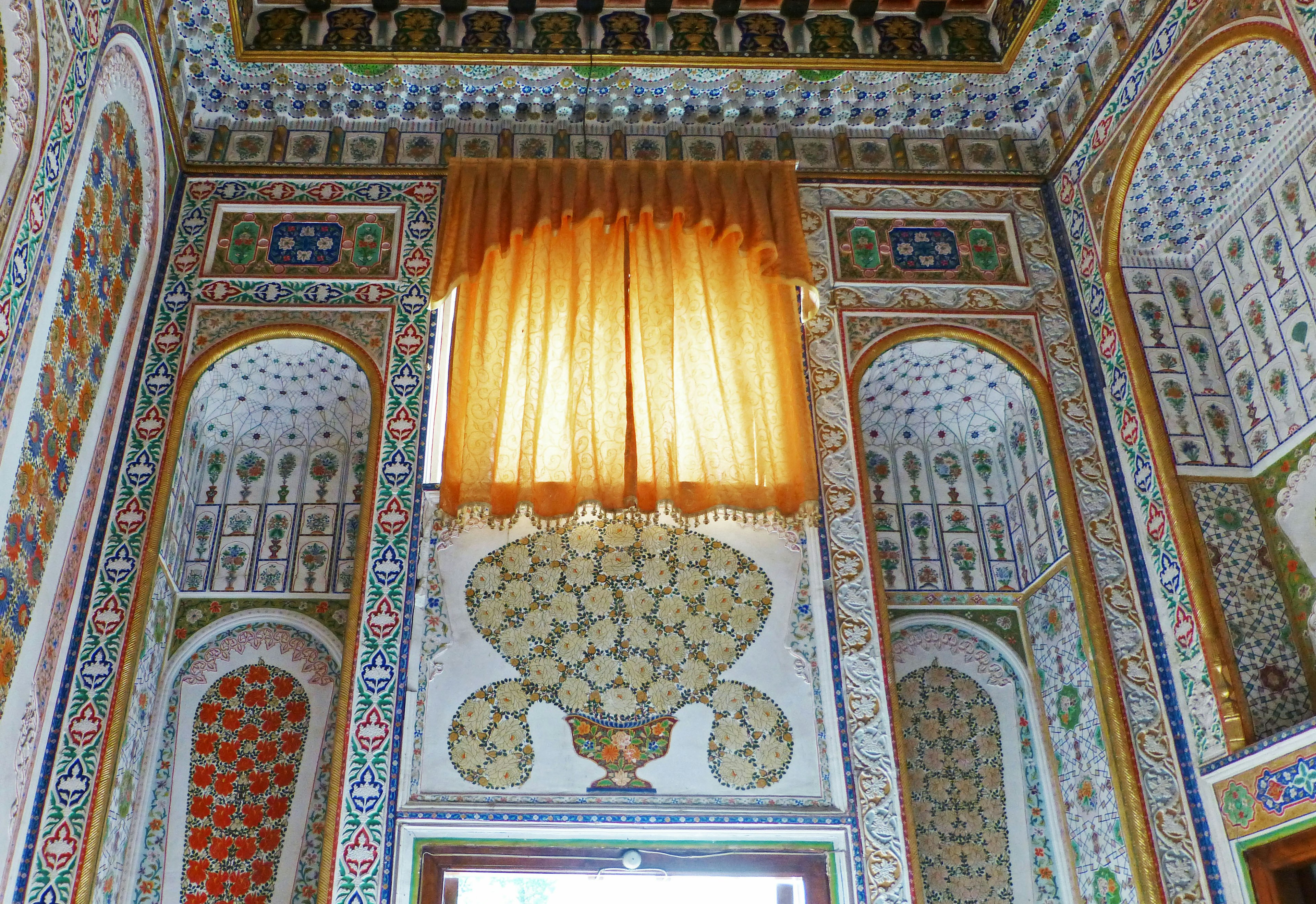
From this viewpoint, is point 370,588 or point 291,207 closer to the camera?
point 370,588

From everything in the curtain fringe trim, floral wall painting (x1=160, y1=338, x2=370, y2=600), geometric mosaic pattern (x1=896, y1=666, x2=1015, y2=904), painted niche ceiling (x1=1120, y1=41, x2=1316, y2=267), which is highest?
painted niche ceiling (x1=1120, y1=41, x2=1316, y2=267)


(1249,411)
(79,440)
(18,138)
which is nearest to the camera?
(18,138)

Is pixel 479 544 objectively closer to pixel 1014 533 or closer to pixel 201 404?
pixel 201 404

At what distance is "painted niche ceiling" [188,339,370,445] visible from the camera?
6.04 metres

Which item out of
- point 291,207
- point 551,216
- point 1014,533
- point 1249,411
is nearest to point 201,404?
point 291,207

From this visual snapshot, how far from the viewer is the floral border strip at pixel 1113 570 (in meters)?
4.83

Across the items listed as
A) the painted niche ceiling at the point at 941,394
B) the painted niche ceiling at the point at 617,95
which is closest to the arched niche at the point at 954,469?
the painted niche ceiling at the point at 941,394

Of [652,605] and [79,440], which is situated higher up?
[79,440]

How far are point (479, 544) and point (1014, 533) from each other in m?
2.75

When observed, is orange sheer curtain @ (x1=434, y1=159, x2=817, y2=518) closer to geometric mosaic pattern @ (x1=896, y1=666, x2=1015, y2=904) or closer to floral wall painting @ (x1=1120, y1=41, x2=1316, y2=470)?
geometric mosaic pattern @ (x1=896, y1=666, x2=1015, y2=904)

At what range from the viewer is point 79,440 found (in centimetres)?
510

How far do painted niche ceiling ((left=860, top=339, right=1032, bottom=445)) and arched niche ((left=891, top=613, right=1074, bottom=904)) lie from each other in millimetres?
1074

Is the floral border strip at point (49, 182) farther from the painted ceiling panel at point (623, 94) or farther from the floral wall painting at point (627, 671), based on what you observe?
the floral wall painting at point (627, 671)

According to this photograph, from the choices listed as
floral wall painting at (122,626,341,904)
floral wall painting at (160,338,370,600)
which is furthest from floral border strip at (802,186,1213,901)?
floral wall painting at (122,626,341,904)
